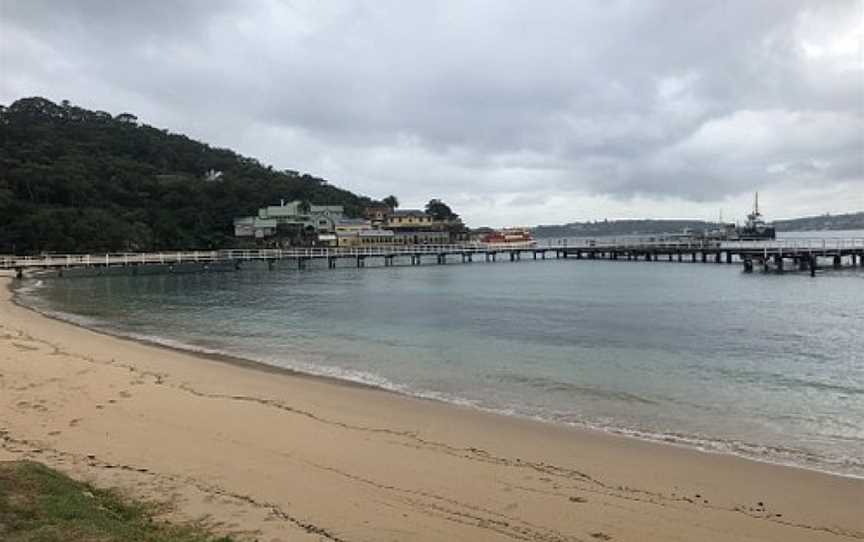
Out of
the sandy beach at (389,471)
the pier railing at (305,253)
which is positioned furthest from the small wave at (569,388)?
the pier railing at (305,253)

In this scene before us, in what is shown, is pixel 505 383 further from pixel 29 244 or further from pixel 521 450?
pixel 29 244

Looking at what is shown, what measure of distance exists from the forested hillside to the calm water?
110ft

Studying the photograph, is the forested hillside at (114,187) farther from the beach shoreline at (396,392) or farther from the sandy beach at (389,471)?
the sandy beach at (389,471)

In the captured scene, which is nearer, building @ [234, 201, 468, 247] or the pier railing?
the pier railing

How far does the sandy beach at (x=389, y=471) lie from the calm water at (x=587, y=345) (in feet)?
5.67

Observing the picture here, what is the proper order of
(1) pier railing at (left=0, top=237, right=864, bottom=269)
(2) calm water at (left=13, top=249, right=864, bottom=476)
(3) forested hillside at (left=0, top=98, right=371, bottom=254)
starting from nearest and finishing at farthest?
(2) calm water at (left=13, top=249, right=864, bottom=476)
(1) pier railing at (left=0, top=237, right=864, bottom=269)
(3) forested hillside at (left=0, top=98, right=371, bottom=254)

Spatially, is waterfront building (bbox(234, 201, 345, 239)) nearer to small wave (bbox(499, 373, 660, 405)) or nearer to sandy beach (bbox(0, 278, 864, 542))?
small wave (bbox(499, 373, 660, 405))

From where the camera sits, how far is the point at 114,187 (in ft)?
330

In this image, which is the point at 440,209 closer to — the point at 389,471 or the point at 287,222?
the point at 287,222

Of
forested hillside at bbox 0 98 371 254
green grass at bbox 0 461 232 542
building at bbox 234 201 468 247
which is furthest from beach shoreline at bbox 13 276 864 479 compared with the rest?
building at bbox 234 201 468 247

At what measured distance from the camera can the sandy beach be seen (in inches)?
278

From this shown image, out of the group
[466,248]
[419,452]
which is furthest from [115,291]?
[466,248]

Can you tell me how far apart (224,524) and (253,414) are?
5840 millimetres

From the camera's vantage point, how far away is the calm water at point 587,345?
42.5 ft
